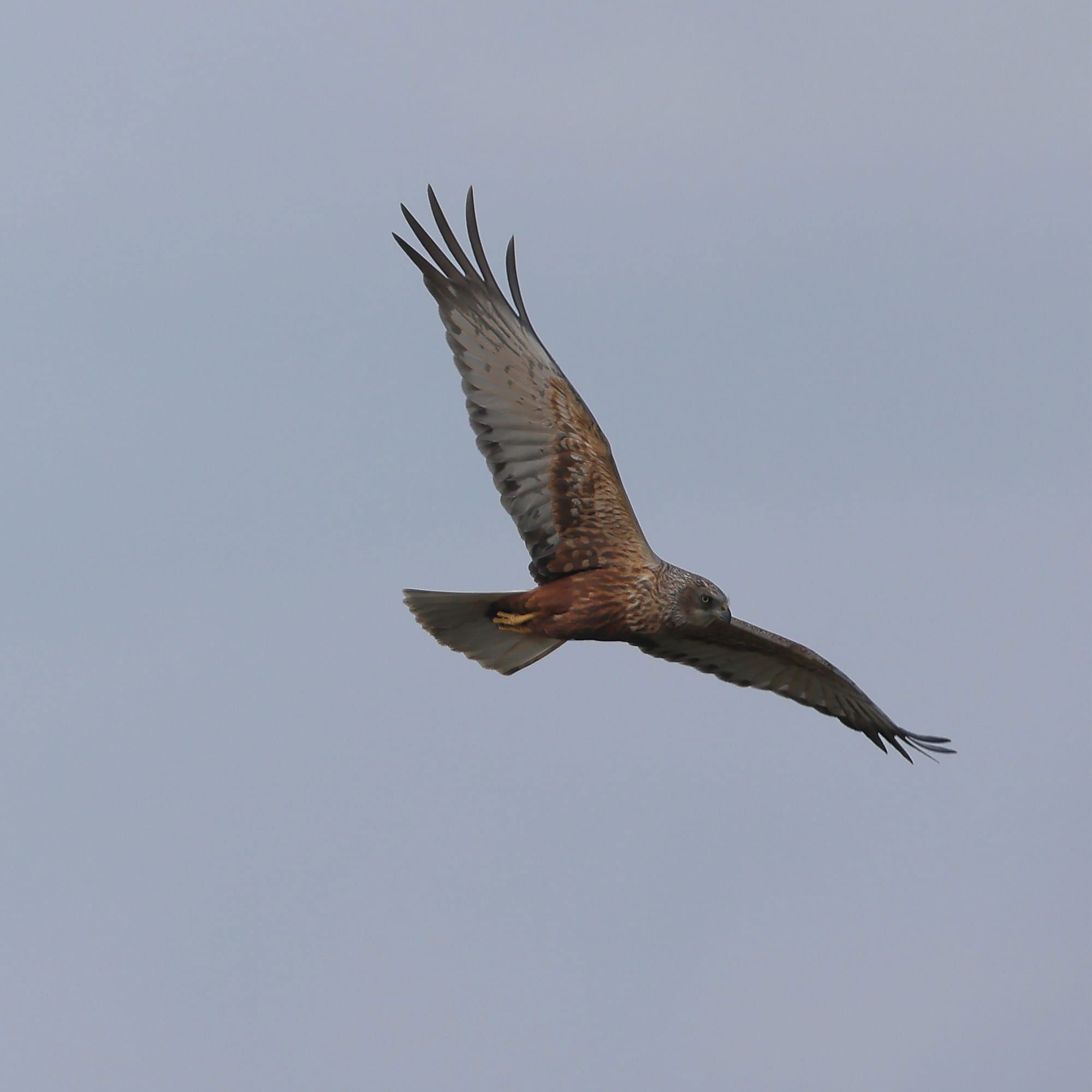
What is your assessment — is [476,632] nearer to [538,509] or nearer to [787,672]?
[538,509]

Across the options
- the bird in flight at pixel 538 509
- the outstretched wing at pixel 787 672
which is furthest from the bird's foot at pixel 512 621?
the outstretched wing at pixel 787 672

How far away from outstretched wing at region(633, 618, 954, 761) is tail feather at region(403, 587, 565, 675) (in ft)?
4.27

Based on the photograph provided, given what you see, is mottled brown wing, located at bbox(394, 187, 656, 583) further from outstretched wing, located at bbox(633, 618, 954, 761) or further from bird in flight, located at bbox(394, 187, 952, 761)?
outstretched wing, located at bbox(633, 618, 954, 761)

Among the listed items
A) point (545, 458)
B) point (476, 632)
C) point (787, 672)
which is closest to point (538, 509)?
point (545, 458)

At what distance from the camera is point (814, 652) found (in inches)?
581

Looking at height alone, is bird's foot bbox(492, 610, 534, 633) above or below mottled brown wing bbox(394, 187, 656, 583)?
below

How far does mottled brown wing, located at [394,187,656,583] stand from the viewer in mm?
13414

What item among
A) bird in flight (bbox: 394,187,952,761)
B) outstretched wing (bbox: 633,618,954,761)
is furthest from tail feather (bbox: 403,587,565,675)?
outstretched wing (bbox: 633,618,954,761)

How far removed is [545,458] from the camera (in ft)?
44.2

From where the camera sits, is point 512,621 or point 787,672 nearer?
point 512,621

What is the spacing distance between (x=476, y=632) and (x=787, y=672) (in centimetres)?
286

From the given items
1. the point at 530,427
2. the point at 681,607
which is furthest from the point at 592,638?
the point at 530,427

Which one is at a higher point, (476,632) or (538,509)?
(538,509)

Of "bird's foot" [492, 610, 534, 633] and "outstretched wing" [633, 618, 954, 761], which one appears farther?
"outstretched wing" [633, 618, 954, 761]
